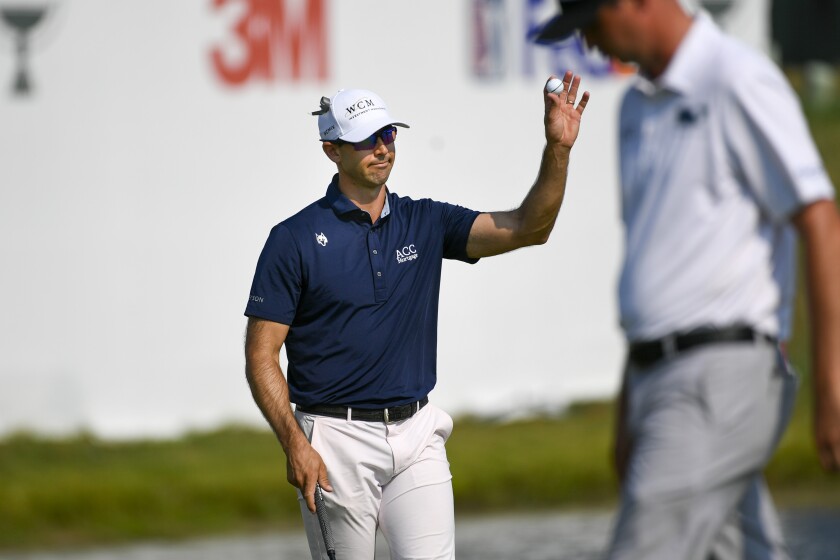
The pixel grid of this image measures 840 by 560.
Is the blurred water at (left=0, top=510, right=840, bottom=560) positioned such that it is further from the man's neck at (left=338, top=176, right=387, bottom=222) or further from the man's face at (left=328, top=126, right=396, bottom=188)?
the man's face at (left=328, top=126, right=396, bottom=188)

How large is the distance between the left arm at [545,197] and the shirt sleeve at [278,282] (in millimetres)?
629

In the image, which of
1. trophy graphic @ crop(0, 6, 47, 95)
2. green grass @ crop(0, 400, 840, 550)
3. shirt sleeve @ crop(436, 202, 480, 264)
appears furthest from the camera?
trophy graphic @ crop(0, 6, 47, 95)

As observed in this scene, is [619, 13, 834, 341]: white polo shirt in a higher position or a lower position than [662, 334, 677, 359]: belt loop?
higher

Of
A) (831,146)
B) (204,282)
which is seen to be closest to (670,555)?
(204,282)

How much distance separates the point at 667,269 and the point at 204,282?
24.7ft

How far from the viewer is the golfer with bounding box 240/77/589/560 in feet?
15.9

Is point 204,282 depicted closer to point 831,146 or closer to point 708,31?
point 708,31

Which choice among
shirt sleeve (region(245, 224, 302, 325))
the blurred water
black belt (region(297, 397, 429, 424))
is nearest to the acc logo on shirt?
shirt sleeve (region(245, 224, 302, 325))

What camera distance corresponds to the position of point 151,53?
1057cm

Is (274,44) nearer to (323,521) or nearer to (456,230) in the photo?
(456,230)

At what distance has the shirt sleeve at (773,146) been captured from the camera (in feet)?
11.1

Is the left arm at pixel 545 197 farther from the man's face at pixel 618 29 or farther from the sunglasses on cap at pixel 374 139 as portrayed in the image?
the man's face at pixel 618 29

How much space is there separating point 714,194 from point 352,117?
1.72m

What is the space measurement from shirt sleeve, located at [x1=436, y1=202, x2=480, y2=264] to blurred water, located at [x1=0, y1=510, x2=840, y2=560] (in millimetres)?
3298
